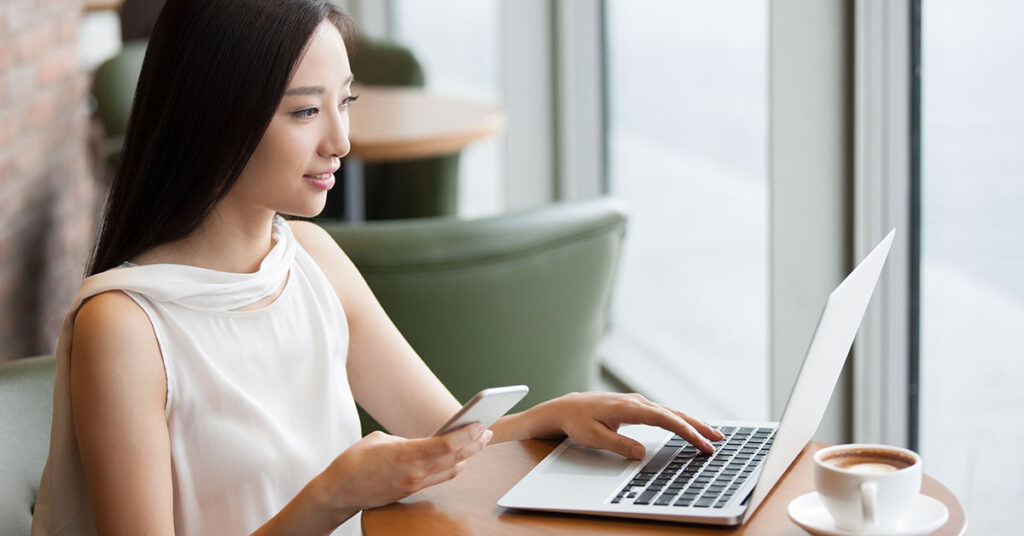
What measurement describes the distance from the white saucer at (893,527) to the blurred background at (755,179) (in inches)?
37.1

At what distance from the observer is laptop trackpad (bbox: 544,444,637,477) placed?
1209 mm

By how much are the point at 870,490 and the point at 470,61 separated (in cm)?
452

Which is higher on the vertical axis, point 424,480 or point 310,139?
point 310,139

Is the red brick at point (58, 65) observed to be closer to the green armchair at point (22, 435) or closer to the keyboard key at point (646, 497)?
the green armchair at point (22, 435)

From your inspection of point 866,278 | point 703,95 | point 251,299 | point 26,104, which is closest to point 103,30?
point 26,104

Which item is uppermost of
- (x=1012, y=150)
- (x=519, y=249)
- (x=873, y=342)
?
(x=1012, y=150)

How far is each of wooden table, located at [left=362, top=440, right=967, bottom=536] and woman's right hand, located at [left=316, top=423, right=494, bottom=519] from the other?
1.2 inches

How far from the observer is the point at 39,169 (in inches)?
122

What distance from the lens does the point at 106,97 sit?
3.59 metres

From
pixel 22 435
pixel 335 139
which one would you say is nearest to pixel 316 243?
pixel 335 139

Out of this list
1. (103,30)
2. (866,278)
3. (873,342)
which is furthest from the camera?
(103,30)

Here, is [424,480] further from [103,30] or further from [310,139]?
[103,30]

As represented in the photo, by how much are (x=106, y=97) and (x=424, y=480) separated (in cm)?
280

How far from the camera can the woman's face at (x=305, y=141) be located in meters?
1.21
